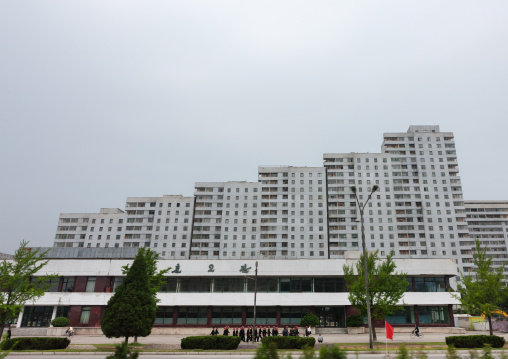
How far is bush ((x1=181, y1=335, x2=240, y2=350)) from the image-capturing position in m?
27.1

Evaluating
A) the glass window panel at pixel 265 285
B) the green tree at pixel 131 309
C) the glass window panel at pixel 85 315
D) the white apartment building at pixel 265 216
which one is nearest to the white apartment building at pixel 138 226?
the white apartment building at pixel 265 216

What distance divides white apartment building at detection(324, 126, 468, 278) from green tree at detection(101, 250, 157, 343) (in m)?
81.5

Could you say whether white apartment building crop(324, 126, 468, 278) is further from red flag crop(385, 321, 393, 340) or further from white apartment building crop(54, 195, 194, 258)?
red flag crop(385, 321, 393, 340)

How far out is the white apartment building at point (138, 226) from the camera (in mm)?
111438

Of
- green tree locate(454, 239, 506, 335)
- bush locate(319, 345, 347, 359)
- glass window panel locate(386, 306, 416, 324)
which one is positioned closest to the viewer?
bush locate(319, 345, 347, 359)

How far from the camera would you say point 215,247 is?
108 m

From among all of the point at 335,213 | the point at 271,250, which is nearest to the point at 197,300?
the point at 271,250

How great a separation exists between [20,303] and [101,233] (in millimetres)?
97109

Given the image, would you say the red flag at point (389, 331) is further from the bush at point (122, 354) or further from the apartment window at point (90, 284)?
the apartment window at point (90, 284)

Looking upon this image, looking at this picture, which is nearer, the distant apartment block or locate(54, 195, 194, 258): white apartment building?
the distant apartment block

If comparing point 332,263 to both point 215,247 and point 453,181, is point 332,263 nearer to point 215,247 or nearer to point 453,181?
point 215,247

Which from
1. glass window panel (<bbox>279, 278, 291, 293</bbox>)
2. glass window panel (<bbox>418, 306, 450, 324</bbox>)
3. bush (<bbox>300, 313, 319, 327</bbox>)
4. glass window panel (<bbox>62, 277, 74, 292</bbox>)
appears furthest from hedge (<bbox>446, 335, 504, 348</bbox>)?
glass window panel (<bbox>62, 277, 74, 292</bbox>)

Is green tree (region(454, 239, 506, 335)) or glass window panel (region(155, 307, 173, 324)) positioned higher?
green tree (region(454, 239, 506, 335))

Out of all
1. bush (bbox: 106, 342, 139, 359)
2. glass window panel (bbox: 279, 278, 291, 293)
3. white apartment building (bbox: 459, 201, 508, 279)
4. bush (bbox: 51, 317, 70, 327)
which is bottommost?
bush (bbox: 51, 317, 70, 327)
